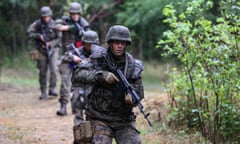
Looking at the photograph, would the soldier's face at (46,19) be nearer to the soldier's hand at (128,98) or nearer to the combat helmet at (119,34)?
the combat helmet at (119,34)

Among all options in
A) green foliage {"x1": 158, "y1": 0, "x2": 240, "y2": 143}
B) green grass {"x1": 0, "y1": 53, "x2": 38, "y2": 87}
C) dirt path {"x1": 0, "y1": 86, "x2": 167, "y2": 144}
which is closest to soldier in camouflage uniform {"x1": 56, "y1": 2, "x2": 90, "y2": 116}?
dirt path {"x1": 0, "y1": 86, "x2": 167, "y2": 144}

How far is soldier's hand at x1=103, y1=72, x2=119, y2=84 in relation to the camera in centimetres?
607

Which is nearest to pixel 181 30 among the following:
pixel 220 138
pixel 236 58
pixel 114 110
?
pixel 236 58

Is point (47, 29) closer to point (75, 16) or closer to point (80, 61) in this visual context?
point (75, 16)

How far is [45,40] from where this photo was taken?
45.5 feet

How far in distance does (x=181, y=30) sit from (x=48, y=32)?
6.31 m

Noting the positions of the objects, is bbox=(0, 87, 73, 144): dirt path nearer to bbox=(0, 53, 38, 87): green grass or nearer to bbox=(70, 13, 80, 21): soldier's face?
bbox=(70, 13, 80, 21): soldier's face

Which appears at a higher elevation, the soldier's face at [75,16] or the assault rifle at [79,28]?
the soldier's face at [75,16]

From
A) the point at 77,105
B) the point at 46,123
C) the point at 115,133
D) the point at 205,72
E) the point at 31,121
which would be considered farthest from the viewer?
the point at 31,121

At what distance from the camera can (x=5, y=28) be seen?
24.8 m

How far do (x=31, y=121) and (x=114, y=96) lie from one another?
5.24m

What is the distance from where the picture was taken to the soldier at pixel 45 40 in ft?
45.3

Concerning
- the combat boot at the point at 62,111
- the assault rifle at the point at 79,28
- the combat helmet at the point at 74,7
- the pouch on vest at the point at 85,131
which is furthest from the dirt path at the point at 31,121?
Result: the pouch on vest at the point at 85,131

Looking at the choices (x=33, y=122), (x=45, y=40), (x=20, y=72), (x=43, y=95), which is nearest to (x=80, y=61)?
(x=33, y=122)
